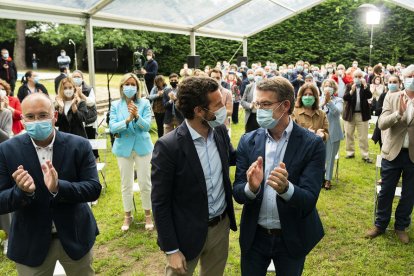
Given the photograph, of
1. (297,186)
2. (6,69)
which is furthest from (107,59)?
(6,69)

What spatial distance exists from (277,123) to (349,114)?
6.66 metres

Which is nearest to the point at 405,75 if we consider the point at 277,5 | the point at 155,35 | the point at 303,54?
the point at 277,5

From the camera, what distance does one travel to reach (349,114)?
843 centimetres

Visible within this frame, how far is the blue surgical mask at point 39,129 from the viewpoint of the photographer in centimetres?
235

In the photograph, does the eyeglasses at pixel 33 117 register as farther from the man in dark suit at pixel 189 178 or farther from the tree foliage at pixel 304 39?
the tree foliage at pixel 304 39

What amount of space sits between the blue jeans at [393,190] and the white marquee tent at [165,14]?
6.42 metres

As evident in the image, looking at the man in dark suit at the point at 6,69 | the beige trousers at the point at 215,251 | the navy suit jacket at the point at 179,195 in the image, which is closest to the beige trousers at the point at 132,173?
the beige trousers at the point at 215,251

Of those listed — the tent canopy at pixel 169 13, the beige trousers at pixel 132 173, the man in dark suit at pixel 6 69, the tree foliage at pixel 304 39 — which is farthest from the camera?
the tree foliage at pixel 304 39

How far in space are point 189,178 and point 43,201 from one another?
958mm

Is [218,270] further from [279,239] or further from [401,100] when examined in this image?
[401,100]

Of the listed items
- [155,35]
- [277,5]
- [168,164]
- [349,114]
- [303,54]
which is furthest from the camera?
[155,35]

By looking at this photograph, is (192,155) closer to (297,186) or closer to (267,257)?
(297,186)

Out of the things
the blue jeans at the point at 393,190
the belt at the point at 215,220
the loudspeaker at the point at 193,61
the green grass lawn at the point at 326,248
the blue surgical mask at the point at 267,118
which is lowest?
the green grass lawn at the point at 326,248

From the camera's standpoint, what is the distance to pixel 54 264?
2.53 m
